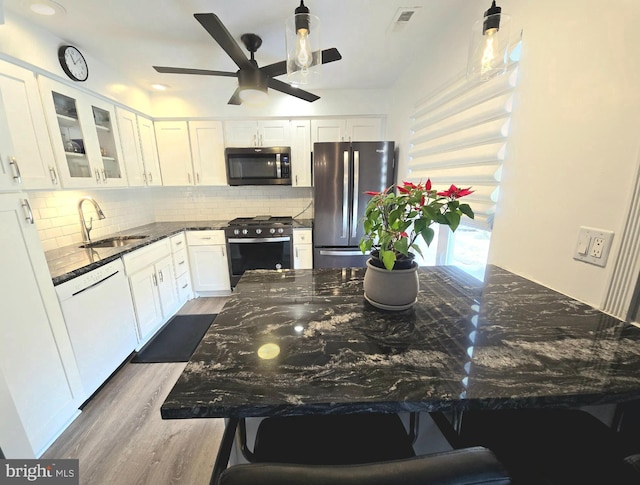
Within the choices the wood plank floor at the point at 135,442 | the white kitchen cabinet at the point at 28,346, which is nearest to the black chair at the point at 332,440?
the wood plank floor at the point at 135,442

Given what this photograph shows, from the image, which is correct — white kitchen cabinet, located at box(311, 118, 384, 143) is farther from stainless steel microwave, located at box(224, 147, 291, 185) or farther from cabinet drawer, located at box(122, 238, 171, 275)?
cabinet drawer, located at box(122, 238, 171, 275)

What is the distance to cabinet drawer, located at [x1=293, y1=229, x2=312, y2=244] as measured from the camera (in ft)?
10.2

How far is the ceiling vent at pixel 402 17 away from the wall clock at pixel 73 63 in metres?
2.46

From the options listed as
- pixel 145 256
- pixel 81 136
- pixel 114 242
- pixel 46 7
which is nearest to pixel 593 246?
pixel 145 256

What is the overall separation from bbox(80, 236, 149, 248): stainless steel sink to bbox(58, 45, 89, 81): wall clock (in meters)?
1.35

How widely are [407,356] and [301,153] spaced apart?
292cm

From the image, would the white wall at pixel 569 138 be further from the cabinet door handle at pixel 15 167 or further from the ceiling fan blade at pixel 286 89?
the cabinet door handle at pixel 15 167

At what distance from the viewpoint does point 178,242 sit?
2.90 metres

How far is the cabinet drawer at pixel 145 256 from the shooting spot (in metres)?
2.05

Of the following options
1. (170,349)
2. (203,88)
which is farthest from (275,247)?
(203,88)

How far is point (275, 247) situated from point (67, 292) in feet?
6.17

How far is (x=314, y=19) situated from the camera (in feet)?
3.85

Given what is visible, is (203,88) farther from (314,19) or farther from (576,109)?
(576,109)

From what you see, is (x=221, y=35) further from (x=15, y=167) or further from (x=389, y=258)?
(x=389, y=258)
